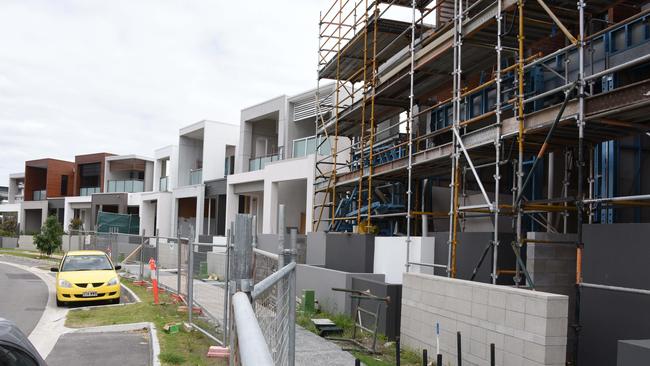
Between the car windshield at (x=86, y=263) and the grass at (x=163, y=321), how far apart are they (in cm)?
132

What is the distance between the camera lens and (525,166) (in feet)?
38.5

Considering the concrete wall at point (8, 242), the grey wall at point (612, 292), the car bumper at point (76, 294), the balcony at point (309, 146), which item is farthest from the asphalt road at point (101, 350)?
the concrete wall at point (8, 242)

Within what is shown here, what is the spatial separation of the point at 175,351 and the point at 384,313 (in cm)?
395

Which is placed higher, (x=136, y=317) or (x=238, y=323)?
(x=238, y=323)

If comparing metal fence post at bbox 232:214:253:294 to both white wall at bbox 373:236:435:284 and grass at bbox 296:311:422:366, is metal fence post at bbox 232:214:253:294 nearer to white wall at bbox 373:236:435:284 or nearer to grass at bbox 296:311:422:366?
grass at bbox 296:311:422:366

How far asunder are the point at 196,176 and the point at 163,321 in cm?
2070

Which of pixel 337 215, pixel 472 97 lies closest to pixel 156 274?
pixel 337 215

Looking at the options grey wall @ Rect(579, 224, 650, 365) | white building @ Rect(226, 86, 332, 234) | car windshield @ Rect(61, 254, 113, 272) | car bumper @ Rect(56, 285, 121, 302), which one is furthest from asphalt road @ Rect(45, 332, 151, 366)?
white building @ Rect(226, 86, 332, 234)

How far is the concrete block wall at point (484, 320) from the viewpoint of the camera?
684 cm

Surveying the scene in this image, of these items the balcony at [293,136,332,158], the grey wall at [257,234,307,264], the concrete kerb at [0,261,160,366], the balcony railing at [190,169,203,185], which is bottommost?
the concrete kerb at [0,261,160,366]

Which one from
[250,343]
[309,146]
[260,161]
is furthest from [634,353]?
[260,161]

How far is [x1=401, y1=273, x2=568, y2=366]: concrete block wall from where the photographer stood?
269 inches

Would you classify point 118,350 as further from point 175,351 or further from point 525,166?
point 525,166

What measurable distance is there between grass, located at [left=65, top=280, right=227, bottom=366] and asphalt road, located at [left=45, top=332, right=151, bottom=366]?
1.15 ft
